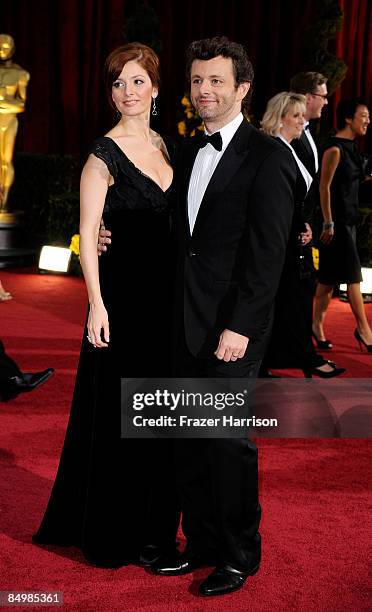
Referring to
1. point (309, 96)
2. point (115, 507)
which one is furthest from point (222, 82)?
point (309, 96)

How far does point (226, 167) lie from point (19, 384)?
2321 millimetres

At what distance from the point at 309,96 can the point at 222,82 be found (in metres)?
2.75

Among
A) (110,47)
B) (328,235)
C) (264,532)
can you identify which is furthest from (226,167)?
(110,47)

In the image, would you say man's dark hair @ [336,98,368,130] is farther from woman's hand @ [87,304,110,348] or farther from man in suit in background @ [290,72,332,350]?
woman's hand @ [87,304,110,348]

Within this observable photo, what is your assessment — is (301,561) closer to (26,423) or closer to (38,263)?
(26,423)

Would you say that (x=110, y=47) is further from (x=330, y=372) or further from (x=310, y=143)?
(x=330, y=372)

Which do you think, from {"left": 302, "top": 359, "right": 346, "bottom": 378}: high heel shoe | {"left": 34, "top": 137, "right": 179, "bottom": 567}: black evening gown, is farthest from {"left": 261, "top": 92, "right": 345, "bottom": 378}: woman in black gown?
{"left": 34, "top": 137, "right": 179, "bottom": 567}: black evening gown

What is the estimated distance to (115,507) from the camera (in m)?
2.82

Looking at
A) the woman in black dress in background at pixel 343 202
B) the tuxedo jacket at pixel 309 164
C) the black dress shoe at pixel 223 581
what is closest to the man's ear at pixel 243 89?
the black dress shoe at pixel 223 581

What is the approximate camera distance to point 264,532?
3.16 m

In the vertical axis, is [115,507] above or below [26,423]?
above

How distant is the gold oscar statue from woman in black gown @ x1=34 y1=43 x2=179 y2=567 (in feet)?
19.7

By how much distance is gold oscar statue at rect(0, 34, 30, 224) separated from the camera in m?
8.62

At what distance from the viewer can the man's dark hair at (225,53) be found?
8.34 ft
